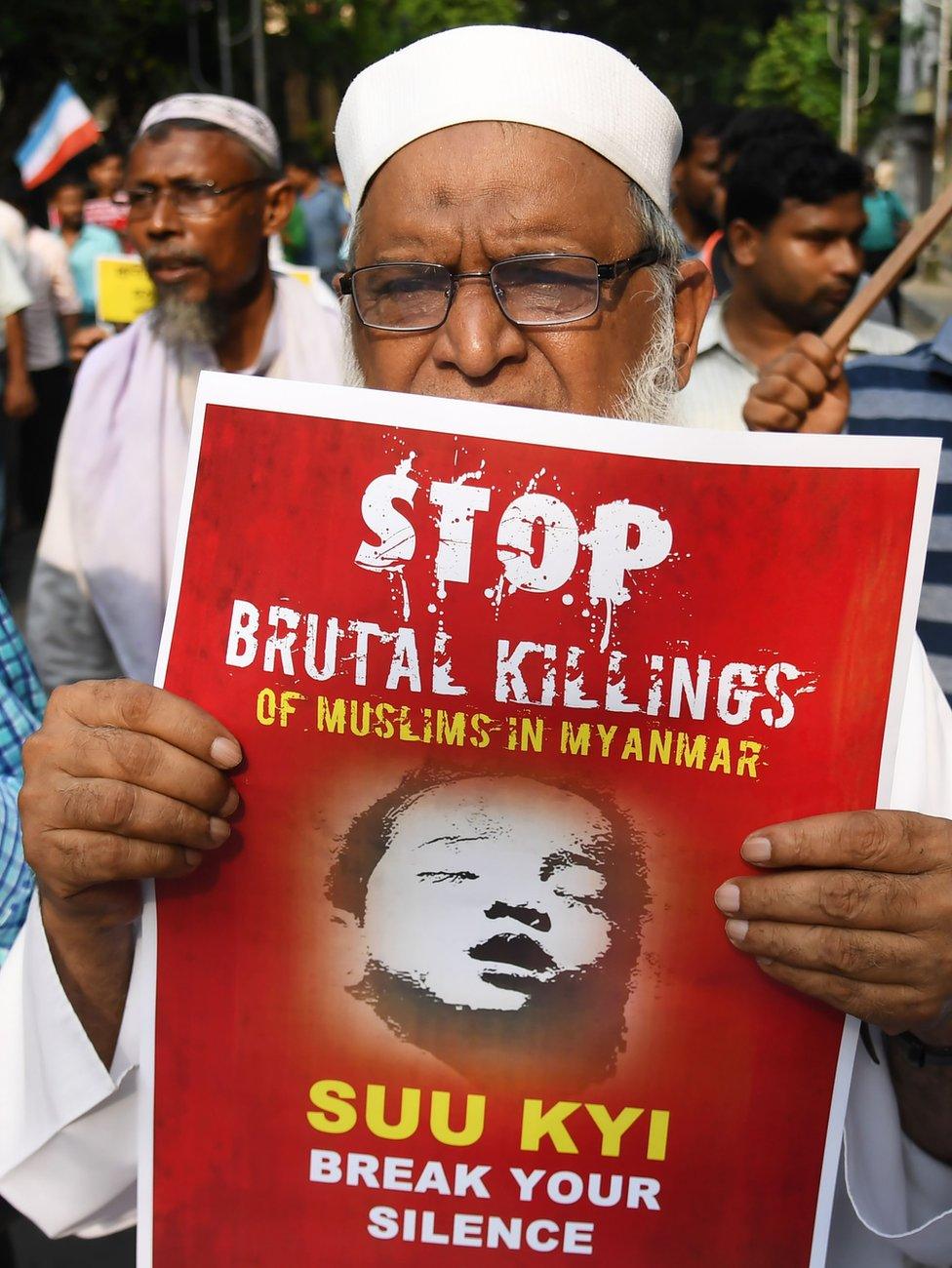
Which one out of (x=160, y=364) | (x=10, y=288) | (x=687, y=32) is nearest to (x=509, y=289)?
(x=160, y=364)

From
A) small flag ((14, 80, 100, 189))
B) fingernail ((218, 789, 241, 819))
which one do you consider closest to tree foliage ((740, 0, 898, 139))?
small flag ((14, 80, 100, 189))

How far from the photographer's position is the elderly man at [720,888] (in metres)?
1.07

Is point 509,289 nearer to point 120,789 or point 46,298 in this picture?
point 120,789

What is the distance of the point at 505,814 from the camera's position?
44.0 inches

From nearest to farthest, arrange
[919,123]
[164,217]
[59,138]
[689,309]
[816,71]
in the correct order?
[689,309] → [164,217] → [59,138] → [919,123] → [816,71]

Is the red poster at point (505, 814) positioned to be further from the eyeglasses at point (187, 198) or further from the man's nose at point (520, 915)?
the eyeglasses at point (187, 198)

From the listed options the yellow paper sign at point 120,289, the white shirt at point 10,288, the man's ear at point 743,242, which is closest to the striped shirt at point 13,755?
the man's ear at point 743,242

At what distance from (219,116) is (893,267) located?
6.75ft

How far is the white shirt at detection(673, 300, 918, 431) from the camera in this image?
3369mm

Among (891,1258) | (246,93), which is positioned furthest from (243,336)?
(246,93)

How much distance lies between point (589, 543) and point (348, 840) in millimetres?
316

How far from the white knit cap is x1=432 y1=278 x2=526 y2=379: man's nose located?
201 millimetres

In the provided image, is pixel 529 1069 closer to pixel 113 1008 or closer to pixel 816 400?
pixel 113 1008

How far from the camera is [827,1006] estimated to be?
43.9 inches
